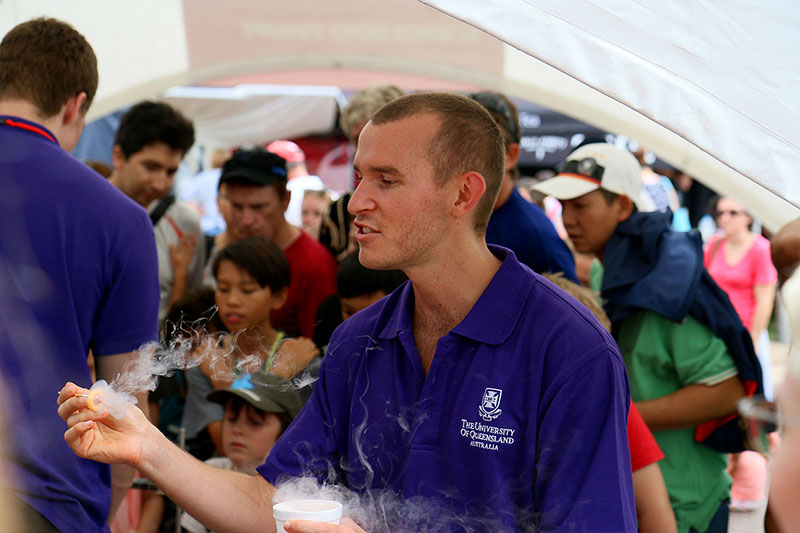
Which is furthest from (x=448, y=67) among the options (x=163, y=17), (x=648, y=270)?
(x=648, y=270)

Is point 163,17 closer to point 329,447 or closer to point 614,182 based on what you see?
point 614,182

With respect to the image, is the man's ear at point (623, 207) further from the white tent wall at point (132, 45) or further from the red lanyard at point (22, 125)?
the white tent wall at point (132, 45)

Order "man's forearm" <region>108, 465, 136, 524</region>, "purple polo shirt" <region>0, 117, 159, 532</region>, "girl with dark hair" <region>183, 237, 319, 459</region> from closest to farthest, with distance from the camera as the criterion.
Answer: "purple polo shirt" <region>0, 117, 159, 532</region> < "man's forearm" <region>108, 465, 136, 524</region> < "girl with dark hair" <region>183, 237, 319, 459</region>

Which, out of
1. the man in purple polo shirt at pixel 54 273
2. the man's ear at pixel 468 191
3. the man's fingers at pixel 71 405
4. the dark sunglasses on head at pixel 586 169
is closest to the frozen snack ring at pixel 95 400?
the man's fingers at pixel 71 405

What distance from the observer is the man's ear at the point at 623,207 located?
163 inches

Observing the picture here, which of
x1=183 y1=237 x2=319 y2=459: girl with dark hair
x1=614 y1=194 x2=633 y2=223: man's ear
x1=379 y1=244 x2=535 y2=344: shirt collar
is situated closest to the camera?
x1=379 y1=244 x2=535 y2=344: shirt collar

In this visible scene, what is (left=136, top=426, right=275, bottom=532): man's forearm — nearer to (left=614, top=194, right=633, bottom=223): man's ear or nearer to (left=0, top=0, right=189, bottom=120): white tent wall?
(left=614, top=194, right=633, bottom=223): man's ear

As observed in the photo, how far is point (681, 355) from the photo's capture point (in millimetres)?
3643

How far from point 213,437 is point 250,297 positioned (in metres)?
0.69

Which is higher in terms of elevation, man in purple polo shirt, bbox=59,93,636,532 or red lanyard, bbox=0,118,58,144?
red lanyard, bbox=0,118,58,144

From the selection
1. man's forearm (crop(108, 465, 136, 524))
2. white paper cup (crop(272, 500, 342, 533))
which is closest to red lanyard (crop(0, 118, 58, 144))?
man's forearm (crop(108, 465, 136, 524))

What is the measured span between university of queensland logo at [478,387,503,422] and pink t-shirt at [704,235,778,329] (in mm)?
6910

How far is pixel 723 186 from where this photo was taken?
5.47 m

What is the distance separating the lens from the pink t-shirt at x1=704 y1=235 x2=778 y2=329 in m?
8.59
